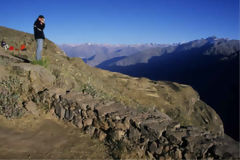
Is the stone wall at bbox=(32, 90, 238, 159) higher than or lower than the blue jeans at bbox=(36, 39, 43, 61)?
lower

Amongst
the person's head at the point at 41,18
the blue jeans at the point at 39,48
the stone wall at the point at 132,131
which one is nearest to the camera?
the stone wall at the point at 132,131

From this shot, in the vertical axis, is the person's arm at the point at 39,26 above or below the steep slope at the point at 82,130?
above

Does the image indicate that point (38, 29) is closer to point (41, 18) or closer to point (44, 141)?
point (41, 18)

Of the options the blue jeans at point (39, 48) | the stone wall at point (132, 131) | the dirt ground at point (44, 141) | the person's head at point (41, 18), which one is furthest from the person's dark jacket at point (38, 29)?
the dirt ground at point (44, 141)

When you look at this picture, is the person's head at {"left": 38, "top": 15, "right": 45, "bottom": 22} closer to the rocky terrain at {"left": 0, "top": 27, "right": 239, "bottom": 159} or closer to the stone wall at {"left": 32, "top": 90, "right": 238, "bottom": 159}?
the rocky terrain at {"left": 0, "top": 27, "right": 239, "bottom": 159}

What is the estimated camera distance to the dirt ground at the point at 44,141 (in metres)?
4.74

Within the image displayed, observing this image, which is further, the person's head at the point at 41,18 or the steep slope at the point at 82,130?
the person's head at the point at 41,18

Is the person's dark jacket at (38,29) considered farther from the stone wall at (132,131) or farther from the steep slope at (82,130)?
the stone wall at (132,131)

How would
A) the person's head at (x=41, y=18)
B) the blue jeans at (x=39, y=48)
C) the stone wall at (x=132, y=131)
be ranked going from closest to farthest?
the stone wall at (x=132, y=131) → the person's head at (x=41, y=18) → the blue jeans at (x=39, y=48)

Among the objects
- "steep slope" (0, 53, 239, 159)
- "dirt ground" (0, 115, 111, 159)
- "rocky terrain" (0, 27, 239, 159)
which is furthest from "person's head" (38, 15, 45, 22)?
"dirt ground" (0, 115, 111, 159)

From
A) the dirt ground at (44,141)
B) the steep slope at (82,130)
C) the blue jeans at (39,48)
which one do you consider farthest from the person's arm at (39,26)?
the dirt ground at (44,141)

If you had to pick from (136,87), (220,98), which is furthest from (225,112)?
(136,87)

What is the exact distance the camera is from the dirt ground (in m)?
4.74

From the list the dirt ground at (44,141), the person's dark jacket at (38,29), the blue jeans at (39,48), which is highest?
the person's dark jacket at (38,29)
